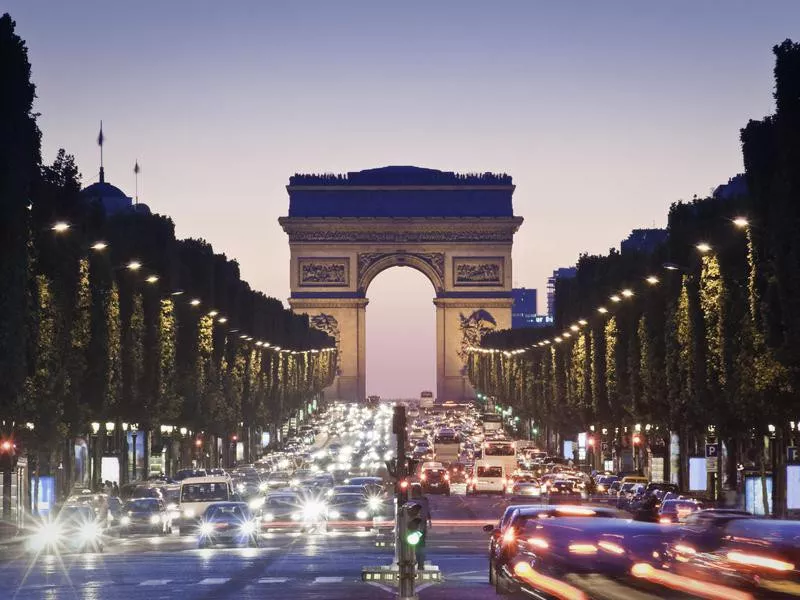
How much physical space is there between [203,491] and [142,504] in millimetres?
2148

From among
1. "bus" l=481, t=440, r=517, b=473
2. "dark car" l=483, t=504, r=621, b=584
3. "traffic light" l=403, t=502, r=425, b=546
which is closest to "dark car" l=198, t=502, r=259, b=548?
"traffic light" l=403, t=502, r=425, b=546

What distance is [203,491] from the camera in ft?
231

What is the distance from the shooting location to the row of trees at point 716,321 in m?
59.5

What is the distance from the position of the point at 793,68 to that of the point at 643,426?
51558 millimetres

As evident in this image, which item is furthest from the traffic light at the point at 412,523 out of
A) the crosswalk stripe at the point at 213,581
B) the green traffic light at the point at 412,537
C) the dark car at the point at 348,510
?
the dark car at the point at 348,510

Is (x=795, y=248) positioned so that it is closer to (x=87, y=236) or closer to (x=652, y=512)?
(x=652, y=512)

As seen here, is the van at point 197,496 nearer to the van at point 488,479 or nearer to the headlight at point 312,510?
the headlight at point 312,510

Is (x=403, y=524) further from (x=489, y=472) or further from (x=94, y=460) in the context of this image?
(x=489, y=472)

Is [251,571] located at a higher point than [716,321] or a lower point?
lower

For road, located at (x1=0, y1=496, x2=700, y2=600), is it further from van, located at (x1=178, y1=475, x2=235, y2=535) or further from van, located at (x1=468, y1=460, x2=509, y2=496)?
van, located at (x1=468, y1=460, x2=509, y2=496)

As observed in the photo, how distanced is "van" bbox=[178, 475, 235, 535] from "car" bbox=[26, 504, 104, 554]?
24.6 feet

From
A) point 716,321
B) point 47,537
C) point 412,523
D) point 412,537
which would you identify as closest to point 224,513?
point 47,537

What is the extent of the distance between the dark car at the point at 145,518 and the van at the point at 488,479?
33643mm

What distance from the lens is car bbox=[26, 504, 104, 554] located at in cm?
5675
